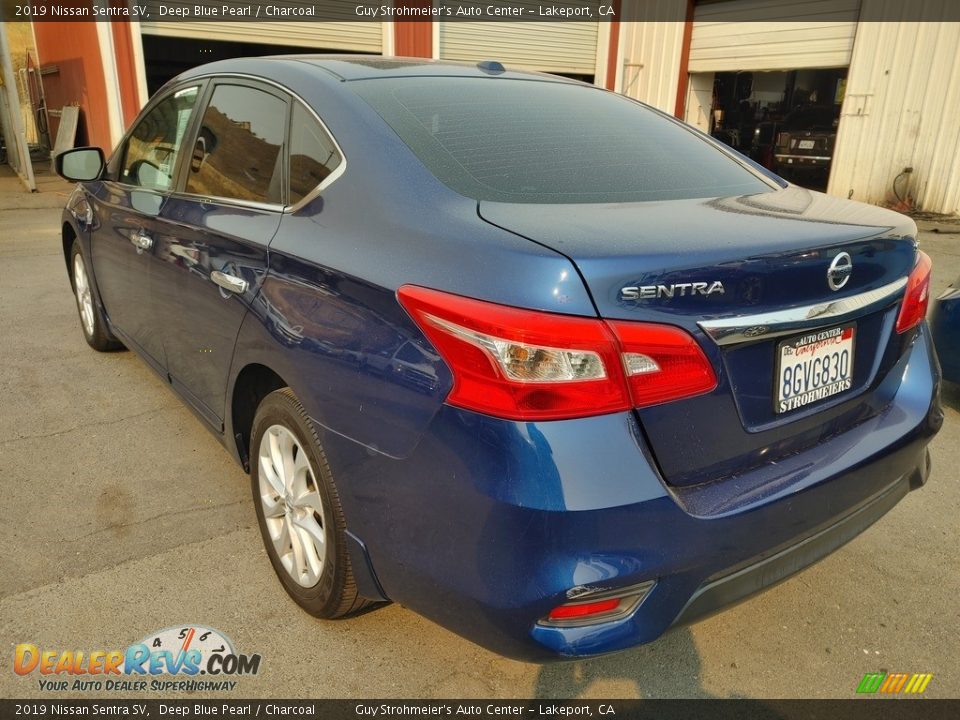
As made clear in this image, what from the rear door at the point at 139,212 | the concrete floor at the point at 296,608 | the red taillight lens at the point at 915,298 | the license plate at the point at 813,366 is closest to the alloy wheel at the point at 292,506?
the concrete floor at the point at 296,608

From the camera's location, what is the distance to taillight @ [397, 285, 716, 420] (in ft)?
4.91

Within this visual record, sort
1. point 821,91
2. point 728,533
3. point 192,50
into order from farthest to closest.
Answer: point 192,50 < point 821,91 < point 728,533

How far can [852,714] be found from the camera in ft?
6.57

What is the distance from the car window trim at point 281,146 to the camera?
90.7 inches

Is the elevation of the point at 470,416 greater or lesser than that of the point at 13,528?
greater

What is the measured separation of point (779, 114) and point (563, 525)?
1552cm

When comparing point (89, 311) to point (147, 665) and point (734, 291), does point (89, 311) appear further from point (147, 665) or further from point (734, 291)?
point (734, 291)

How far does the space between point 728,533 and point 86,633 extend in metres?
1.90

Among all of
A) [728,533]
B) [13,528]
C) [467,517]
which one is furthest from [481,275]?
[13,528]

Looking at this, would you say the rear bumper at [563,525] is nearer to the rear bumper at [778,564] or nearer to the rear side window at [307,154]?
the rear bumper at [778,564]

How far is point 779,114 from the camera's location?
14.9m

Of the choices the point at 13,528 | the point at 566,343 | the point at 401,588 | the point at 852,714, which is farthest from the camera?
the point at 13,528

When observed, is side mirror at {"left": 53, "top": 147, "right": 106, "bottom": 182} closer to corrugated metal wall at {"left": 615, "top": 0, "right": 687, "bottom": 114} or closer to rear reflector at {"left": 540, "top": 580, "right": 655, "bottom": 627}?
rear reflector at {"left": 540, "top": 580, "right": 655, "bottom": 627}

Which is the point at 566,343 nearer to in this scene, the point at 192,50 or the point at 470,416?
the point at 470,416
